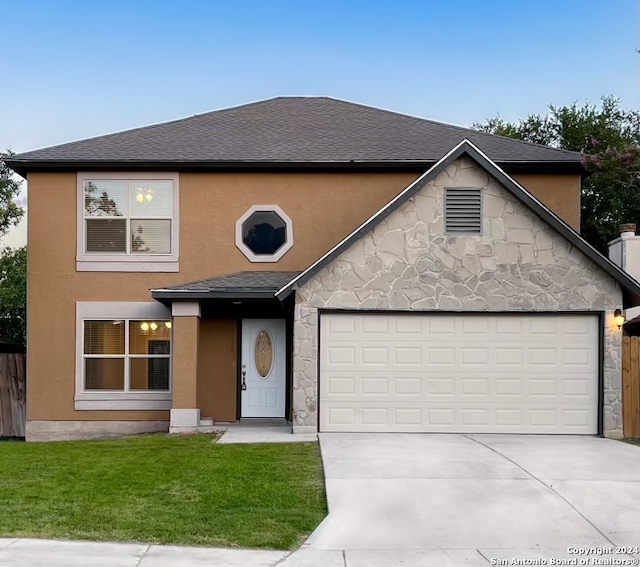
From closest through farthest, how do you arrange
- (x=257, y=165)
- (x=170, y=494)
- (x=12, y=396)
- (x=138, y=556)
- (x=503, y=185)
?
(x=138, y=556) → (x=170, y=494) → (x=503, y=185) → (x=257, y=165) → (x=12, y=396)

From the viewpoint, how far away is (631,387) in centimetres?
1364

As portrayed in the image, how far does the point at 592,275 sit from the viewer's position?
13422 millimetres

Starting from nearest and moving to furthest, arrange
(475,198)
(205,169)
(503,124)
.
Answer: (475,198), (205,169), (503,124)

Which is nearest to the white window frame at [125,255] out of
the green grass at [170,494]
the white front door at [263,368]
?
the white front door at [263,368]

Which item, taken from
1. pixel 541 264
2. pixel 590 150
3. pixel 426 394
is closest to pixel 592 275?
pixel 541 264

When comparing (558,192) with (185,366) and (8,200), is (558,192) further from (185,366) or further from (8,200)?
(8,200)

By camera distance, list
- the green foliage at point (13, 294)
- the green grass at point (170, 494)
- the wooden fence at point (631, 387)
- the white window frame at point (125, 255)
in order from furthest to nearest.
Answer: the green foliage at point (13, 294) → the white window frame at point (125, 255) → the wooden fence at point (631, 387) → the green grass at point (170, 494)

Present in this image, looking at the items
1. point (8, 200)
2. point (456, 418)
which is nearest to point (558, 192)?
point (456, 418)

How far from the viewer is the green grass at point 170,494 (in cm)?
714

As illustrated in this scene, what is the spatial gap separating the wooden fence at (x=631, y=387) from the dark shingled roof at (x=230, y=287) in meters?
6.84

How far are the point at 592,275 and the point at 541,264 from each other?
3.17 feet

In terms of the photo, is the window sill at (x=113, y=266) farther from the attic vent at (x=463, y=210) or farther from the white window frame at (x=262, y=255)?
the attic vent at (x=463, y=210)

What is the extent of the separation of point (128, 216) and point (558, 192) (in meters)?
9.48

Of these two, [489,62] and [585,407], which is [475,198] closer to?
[585,407]
